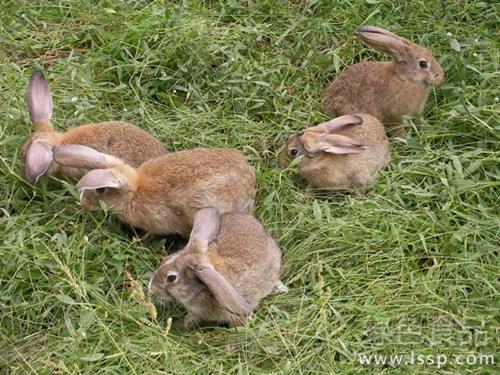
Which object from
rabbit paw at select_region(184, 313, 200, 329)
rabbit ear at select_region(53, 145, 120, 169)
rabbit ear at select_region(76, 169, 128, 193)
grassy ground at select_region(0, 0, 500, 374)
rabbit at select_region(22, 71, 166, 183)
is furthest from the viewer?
rabbit at select_region(22, 71, 166, 183)

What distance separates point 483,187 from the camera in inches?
195

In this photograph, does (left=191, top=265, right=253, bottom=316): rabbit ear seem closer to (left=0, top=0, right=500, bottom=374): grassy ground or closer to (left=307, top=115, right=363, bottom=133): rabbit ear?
(left=0, top=0, right=500, bottom=374): grassy ground

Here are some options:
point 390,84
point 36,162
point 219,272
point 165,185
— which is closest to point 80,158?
point 36,162

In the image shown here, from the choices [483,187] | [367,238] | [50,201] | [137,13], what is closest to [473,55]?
[483,187]

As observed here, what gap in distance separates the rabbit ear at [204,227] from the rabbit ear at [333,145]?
0.88 m

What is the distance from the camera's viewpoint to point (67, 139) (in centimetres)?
532

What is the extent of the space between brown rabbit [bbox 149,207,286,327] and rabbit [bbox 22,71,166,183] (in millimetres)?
796

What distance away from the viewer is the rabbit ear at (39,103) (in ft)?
17.8

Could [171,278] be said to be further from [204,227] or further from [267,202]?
[267,202]

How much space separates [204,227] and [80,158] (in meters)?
0.93

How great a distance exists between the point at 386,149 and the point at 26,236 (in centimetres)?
224

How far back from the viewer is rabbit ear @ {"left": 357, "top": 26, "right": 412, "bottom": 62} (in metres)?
5.76

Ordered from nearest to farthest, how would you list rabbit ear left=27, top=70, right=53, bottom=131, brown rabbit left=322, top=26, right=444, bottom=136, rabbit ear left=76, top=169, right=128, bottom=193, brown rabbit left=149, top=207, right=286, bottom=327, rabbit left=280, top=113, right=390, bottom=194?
brown rabbit left=149, top=207, right=286, bottom=327
rabbit ear left=76, top=169, right=128, bottom=193
rabbit left=280, top=113, right=390, bottom=194
rabbit ear left=27, top=70, right=53, bottom=131
brown rabbit left=322, top=26, right=444, bottom=136

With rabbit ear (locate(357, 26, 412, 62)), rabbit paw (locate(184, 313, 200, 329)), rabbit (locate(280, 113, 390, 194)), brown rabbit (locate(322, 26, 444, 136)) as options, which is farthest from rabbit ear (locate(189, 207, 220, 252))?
rabbit ear (locate(357, 26, 412, 62))
